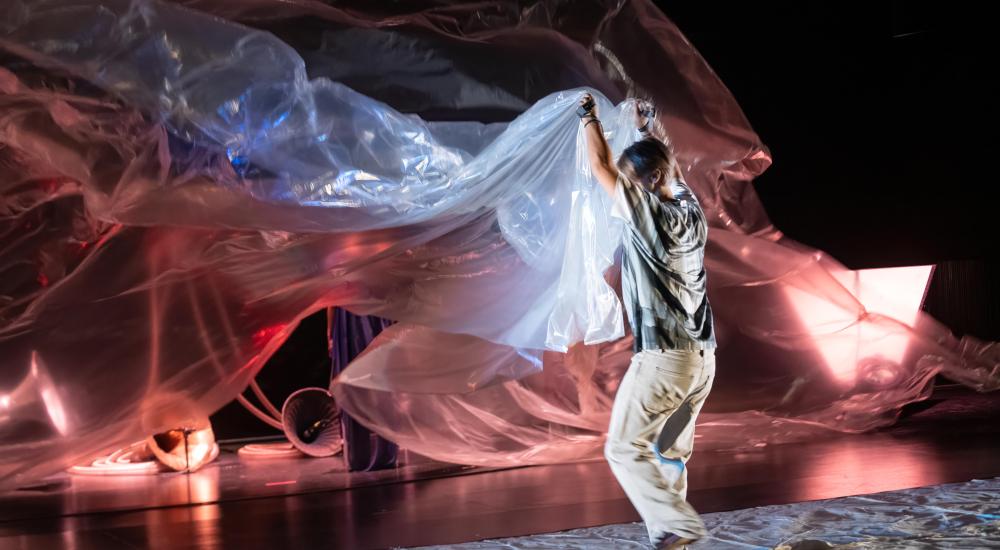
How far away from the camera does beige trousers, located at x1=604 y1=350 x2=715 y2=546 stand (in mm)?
3184

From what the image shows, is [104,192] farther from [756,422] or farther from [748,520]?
[756,422]

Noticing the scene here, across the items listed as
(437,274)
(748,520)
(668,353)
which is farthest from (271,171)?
(748,520)

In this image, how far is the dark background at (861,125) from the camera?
24.3ft

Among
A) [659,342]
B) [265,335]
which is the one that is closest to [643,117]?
[659,342]

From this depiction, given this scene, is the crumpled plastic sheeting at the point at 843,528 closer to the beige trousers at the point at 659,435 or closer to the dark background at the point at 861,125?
the beige trousers at the point at 659,435

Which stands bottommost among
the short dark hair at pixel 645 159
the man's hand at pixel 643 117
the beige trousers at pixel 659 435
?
the beige trousers at pixel 659 435

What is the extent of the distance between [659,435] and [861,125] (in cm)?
528

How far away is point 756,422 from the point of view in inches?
238

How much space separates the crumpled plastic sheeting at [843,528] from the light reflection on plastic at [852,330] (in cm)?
168

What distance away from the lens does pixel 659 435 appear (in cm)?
326

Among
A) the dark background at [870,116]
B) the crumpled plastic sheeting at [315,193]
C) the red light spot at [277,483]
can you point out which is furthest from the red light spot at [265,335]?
the dark background at [870,116]

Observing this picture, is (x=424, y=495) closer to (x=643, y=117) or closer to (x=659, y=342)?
(x=659, y=342)

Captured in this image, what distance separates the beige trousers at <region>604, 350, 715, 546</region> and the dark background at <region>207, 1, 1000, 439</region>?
4.11 meters

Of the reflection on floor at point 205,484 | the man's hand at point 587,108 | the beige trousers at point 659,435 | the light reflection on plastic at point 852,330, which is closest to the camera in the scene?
the beige trousers at point 659,435
